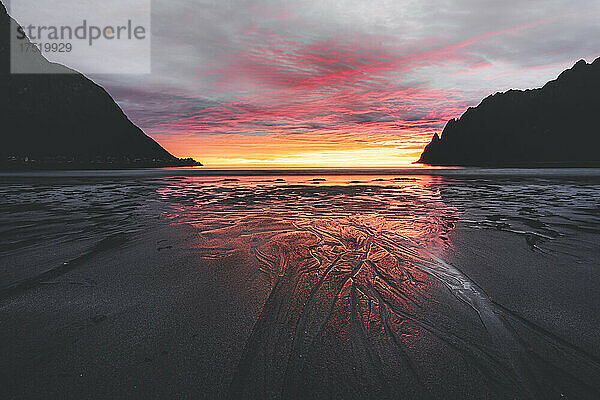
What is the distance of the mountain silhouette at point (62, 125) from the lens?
381 ft

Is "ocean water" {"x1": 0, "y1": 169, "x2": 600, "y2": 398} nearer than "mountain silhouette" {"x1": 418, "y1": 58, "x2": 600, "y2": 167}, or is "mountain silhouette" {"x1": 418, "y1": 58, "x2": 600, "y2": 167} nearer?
"ocean water" {"x1": 0, "y1": 169, "x2": 600, "y2": 398}

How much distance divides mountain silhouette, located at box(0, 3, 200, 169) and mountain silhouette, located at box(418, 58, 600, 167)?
17600cm

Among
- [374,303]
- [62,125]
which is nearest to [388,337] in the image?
[374,303]

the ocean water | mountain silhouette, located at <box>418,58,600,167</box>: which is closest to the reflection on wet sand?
the ocean water

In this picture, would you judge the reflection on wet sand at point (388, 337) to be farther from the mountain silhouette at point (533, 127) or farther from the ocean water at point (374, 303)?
the mountain silhouette at point (533, 127)

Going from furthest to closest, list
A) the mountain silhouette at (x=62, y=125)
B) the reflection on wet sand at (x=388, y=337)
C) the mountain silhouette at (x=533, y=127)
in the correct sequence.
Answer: the mountain silhouette at (x=533, y=127) → the mountain silhouette at (x=62, y=125) → the reflection on wet sand at (x=388, y=337)

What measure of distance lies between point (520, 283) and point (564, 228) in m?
5.24

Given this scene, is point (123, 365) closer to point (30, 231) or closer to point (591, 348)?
point (591, 348)

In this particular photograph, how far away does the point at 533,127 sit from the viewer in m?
154

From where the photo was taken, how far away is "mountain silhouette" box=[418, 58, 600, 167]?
137 meters

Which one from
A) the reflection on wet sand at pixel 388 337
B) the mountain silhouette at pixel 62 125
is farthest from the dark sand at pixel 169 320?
the mountain silhouette at pixel 62 125

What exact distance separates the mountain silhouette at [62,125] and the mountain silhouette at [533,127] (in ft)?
577

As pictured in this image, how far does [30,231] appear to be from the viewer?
7480mm

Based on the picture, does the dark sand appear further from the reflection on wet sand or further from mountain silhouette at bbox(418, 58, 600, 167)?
mountain silhouette at bbox(418, 58, 600, 167)
